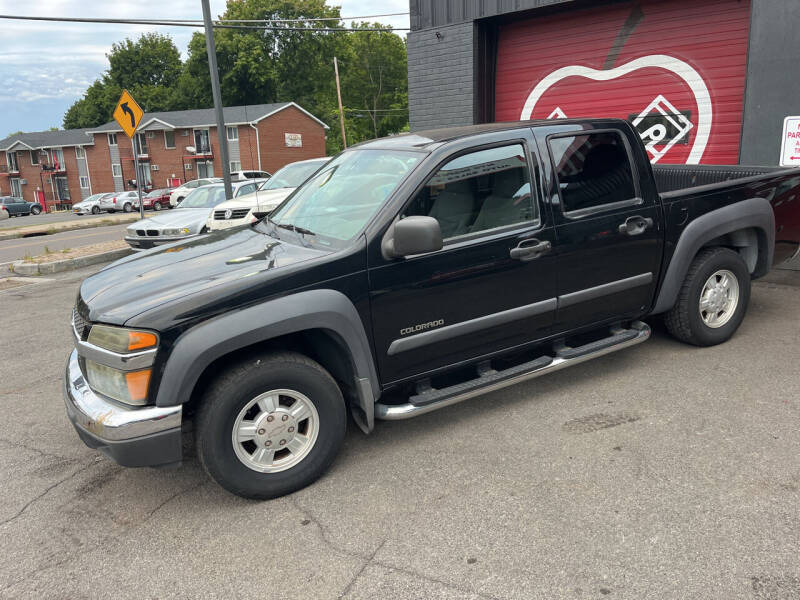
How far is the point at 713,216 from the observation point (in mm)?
4496

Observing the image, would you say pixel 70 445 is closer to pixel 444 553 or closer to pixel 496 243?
pixel 444 553

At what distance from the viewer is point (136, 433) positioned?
9.23ft

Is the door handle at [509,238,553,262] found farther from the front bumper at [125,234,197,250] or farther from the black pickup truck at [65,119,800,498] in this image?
the front bumper at [125,234,197,250]

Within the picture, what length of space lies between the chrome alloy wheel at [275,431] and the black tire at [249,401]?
0.02 meters

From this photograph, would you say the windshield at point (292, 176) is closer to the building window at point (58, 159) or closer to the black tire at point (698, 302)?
the black tire at point (698, 302)

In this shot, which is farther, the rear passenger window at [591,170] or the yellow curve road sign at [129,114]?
the yellow curve road sign at [129,114]

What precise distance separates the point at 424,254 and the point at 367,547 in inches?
60.2

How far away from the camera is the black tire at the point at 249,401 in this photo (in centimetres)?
292

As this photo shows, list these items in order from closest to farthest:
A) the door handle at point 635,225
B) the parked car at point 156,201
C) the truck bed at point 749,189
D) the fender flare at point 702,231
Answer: the door handle at point 635,225
the fender flare at point 702,231
the truck bed at point 749,189
the parked car at point 156,201

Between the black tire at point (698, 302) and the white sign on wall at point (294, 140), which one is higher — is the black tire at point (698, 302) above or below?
below

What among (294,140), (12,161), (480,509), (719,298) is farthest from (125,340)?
(12,161)

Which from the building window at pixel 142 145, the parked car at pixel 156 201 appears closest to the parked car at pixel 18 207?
the parked car at pixel 156 201

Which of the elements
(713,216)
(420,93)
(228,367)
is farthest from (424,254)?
(420,93)

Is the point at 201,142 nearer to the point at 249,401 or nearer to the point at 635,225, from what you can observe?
the point at 635,225
